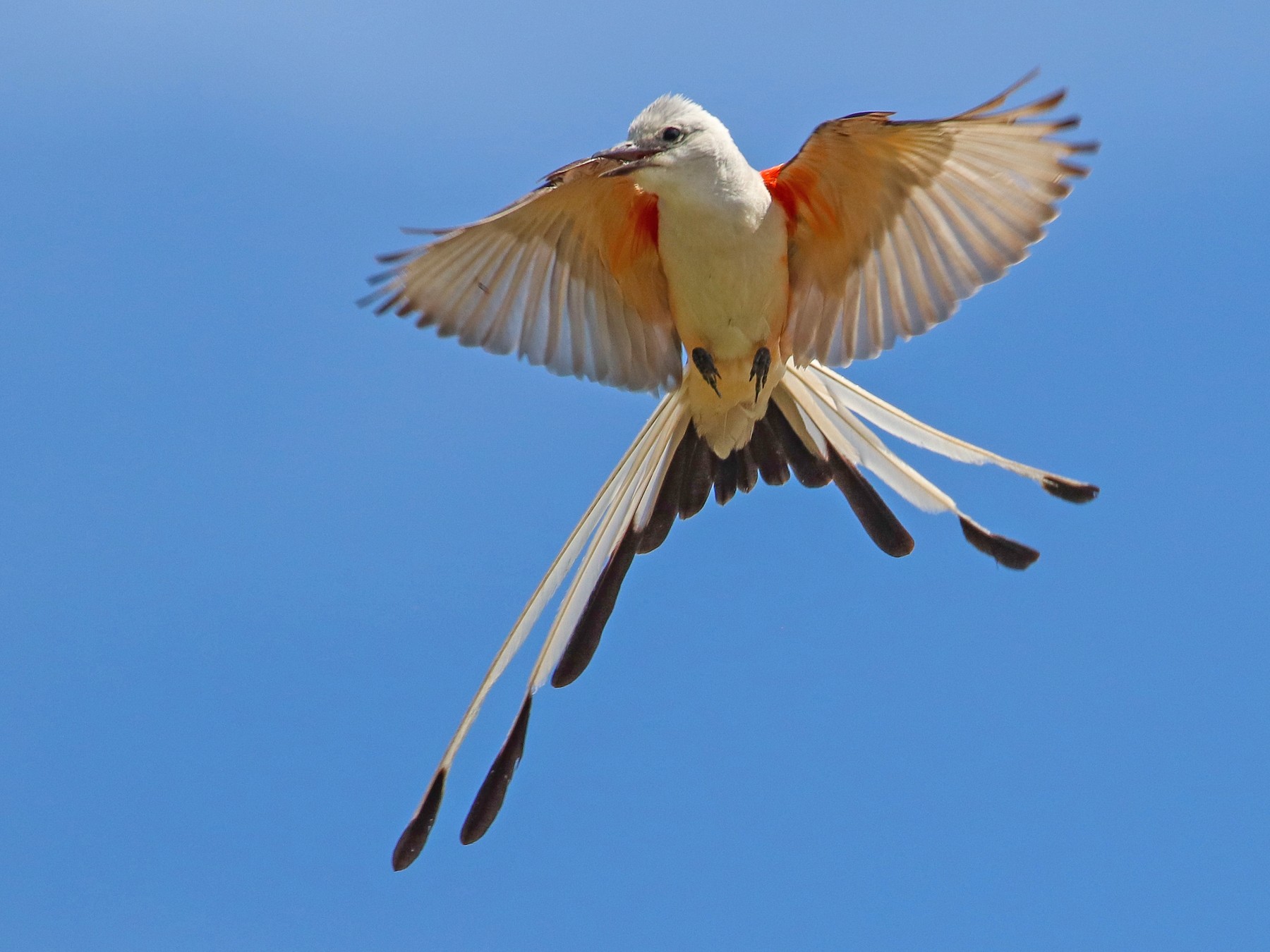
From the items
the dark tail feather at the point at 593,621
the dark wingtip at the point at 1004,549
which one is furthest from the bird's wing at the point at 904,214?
the dark tail feather at the point at 593,621

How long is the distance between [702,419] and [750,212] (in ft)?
2.82

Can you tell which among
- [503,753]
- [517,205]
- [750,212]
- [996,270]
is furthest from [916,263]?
[503,753]

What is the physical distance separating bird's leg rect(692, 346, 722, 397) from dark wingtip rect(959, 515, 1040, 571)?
1.03 m

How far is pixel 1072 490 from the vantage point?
4277 millimetres

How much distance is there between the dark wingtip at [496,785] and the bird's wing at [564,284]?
1271mm

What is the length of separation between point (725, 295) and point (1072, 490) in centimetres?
129

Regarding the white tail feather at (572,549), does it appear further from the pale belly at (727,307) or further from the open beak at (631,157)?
the open beak at (631,157)

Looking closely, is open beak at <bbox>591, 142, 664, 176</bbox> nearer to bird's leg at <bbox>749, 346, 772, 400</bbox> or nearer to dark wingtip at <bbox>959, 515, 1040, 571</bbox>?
bird's leg at <bbox>749, 346, 772, 400</bbox>

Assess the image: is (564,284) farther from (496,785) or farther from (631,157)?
(496,785)

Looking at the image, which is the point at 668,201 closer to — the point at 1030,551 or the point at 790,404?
the point at 790,404

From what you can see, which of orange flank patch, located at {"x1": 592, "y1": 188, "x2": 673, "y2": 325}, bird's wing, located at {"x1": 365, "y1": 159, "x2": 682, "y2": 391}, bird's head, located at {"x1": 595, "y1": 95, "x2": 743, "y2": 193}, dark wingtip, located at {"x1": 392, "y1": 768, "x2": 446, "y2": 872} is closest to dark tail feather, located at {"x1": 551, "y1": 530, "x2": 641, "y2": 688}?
dark wingtip, located at {"x1": 392, "y1": 768, "x2": 446, "y2": 872}

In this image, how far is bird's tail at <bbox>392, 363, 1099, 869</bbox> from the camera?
4.27 metres

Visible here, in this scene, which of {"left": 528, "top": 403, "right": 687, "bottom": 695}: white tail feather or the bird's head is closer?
the bird's head

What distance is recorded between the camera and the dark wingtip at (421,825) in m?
4.09
